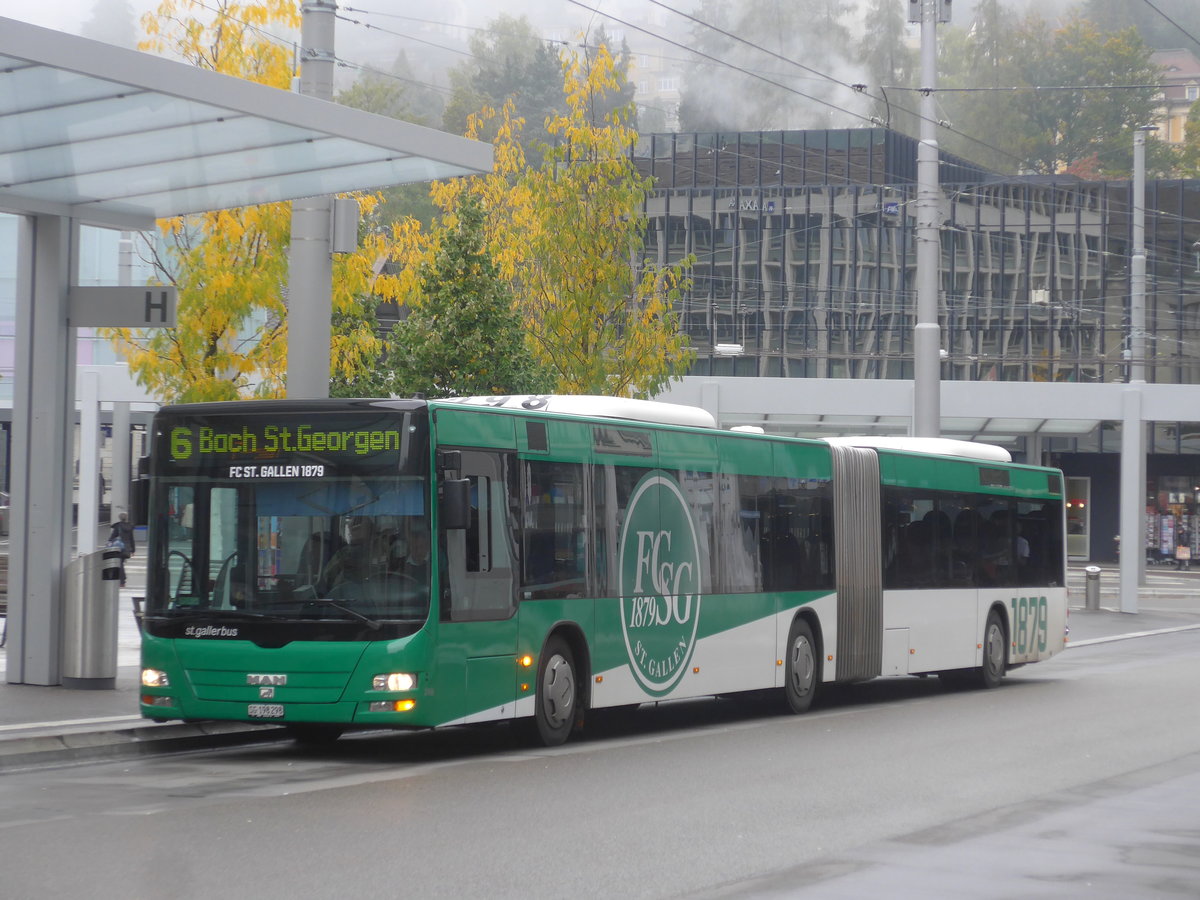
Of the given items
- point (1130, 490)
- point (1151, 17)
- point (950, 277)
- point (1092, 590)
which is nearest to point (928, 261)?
point (1130, 490)

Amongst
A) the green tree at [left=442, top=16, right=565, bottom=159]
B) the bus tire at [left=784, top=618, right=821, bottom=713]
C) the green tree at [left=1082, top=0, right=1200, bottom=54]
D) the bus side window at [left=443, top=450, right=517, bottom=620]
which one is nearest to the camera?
the bus side window at [left=443, top=450, right=517, bottom=620]

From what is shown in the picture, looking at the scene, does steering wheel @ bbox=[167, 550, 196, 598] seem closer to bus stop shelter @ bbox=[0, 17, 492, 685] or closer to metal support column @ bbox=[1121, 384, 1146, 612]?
bus stop shelter @ bbox=[0, 17, 492, 685]

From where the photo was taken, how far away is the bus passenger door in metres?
12.4

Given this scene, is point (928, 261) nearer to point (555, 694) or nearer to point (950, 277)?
point (555, 694)

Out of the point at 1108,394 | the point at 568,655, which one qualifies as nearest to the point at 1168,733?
the point at 568,655

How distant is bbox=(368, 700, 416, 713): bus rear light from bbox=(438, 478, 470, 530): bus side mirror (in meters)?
1.24

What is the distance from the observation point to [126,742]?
1276 cm

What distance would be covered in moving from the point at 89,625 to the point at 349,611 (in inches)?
158

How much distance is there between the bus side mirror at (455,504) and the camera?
1224 cm

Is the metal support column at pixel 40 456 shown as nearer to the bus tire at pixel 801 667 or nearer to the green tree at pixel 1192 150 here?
the bus tire at pixel 801 667

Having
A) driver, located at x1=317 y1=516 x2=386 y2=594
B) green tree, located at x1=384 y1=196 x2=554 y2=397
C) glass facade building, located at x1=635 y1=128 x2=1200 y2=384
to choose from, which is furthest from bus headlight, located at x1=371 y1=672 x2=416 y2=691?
glass facade building, located at x1=635 y1=128 x2=1200 y2=384

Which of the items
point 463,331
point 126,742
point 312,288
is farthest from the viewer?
point 463,331

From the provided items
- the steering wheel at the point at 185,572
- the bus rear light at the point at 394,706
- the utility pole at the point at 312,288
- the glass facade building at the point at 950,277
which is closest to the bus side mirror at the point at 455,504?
the bus rear light at the point at 394,706

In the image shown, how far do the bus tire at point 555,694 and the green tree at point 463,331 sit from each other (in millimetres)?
12785
